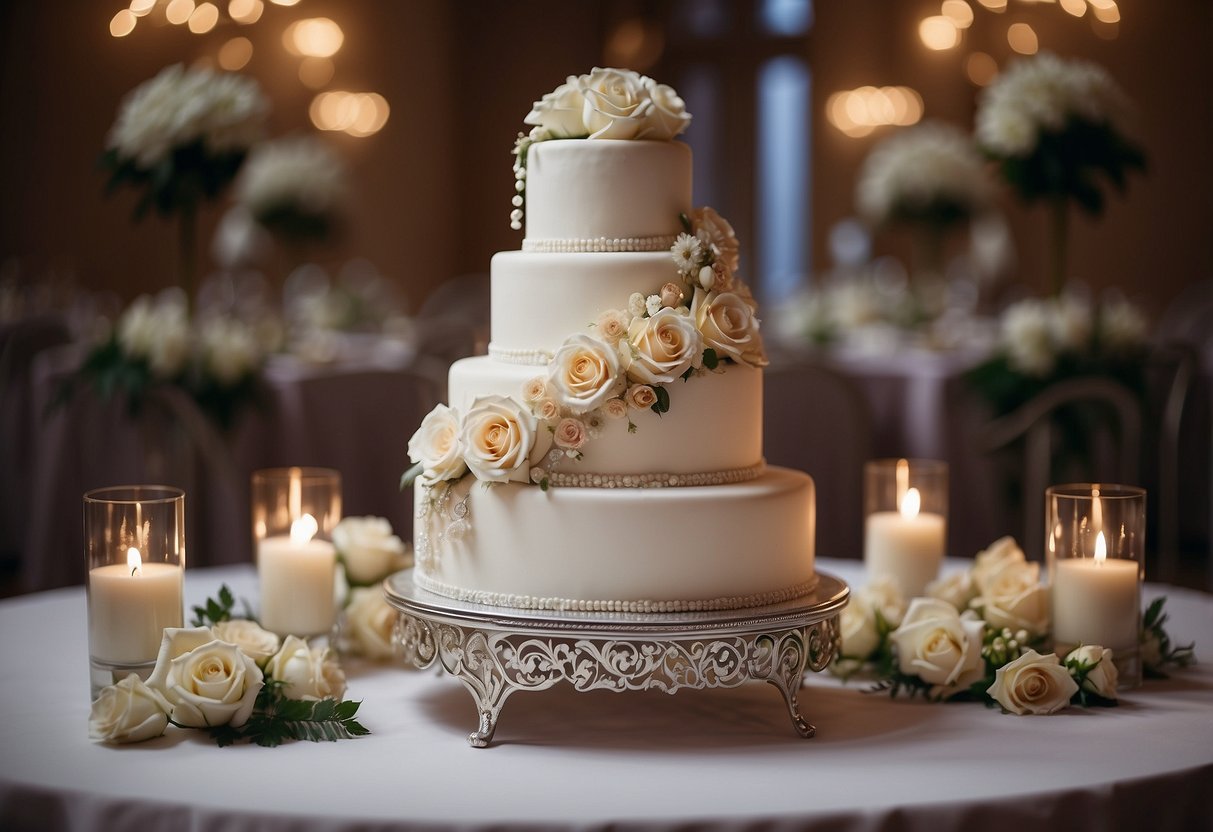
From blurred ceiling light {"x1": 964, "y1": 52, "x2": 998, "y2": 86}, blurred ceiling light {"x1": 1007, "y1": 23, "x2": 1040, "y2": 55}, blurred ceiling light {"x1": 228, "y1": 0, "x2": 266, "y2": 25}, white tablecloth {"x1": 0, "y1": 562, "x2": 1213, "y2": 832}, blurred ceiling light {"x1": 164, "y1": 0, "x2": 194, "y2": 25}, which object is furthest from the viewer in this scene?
blurred ceiling light {"x1": 964, "y1": 52, "x2": 998, "y2": 86}

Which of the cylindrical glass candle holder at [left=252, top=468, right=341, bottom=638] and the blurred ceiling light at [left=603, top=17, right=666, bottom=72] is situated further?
the blurred ceiling light at [left=603, top=17, right=666, bottom=72]

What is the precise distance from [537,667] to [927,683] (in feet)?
2.20

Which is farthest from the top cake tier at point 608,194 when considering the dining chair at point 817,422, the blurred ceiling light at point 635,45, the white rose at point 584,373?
the blurred ceiling light at point 635,45

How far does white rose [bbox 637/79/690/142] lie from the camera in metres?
2.27

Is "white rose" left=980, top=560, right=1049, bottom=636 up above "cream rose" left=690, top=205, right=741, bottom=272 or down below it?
below

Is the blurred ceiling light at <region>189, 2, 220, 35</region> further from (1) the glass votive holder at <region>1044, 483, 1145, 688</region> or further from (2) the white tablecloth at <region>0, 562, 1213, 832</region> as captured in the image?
(1) the glass votive holder at <region>1044, 483, 1145, 688</region>

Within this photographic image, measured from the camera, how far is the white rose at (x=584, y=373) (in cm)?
208

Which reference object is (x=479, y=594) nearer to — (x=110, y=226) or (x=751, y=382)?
→ (x=751, y=382)

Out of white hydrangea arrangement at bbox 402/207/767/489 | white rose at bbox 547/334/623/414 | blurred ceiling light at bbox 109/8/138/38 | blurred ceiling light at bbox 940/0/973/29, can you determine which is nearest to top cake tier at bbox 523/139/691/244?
white hydrangea arrangement at bbox 402/207/767/489

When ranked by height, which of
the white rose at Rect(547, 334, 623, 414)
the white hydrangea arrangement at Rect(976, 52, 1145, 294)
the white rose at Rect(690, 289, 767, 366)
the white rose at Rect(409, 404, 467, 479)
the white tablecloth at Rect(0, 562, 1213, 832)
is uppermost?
the white hydrangea arrangement at Rect(976, 52, 1145, 294)

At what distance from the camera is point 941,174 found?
831 centimetres

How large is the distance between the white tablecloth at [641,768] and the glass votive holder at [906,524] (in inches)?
19.3

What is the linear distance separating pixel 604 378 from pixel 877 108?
12.2 meters

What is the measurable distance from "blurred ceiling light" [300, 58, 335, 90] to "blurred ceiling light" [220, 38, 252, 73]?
2.21ft
